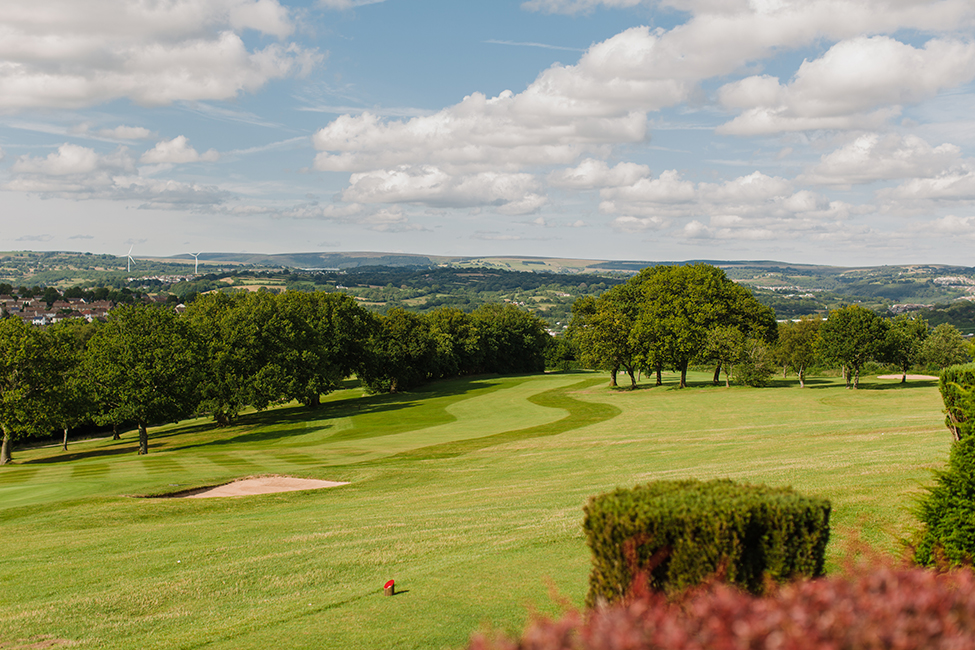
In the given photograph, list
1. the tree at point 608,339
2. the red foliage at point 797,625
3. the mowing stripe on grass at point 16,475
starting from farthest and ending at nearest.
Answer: the tree at point 608,339, the mowing stripe on grass at point 16,475, the red foliage at point 797,625

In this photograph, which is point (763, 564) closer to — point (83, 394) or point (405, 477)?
point (405, 477)

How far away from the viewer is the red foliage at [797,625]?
3520 millimetres

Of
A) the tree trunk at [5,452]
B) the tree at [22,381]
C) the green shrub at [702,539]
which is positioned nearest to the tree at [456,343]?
the tree at [22,381]

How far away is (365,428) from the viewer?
53.6 meters

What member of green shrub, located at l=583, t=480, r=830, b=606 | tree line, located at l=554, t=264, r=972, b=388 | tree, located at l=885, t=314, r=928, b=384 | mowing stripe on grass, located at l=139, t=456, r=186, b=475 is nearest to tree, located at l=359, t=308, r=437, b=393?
tree line, located at l=554, t=264, r=972, b=388

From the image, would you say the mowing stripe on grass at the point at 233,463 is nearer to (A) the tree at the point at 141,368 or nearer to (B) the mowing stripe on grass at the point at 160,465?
(B) the mowing stripe on grass at the point at 160,465

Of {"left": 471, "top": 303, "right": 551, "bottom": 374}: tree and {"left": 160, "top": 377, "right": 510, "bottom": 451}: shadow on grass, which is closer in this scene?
{"left": 160, "top": 377, "right": 510, "bottom": 451}: shadow on grass

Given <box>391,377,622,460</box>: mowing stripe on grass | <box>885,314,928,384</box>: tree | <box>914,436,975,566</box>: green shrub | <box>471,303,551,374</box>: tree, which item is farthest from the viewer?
<box>471,303,551,374</box>: tree

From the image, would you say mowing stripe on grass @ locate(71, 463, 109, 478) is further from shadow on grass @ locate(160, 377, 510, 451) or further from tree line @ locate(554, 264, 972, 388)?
tree line @ locate(554, 264, 972, 388)

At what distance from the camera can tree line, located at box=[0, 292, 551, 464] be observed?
47656mm

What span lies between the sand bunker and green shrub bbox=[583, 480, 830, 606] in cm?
2114

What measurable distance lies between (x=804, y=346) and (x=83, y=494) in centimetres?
6821

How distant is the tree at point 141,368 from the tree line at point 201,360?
0.08m

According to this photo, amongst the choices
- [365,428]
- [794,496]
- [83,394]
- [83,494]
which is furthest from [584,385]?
[794,496]
